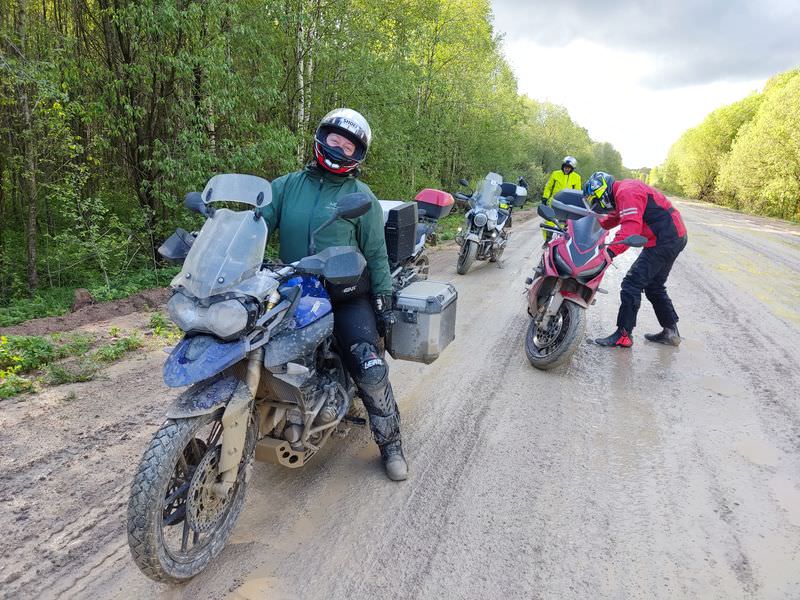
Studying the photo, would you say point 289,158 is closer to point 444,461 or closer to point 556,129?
point 444,461

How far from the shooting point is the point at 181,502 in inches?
87.4

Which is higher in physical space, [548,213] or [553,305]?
[548,213]

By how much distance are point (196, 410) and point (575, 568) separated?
1898mm

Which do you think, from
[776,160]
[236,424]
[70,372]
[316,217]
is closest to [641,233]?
[316,217]

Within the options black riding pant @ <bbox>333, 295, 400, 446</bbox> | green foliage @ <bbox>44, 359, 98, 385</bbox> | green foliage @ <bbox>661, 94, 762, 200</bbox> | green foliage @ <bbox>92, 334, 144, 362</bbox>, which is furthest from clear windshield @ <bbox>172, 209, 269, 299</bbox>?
green foliage @ <bbox>661, 94, 762, 200</bbox>

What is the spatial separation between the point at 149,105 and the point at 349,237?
7.42 metres

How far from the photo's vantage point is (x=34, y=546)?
2336mm

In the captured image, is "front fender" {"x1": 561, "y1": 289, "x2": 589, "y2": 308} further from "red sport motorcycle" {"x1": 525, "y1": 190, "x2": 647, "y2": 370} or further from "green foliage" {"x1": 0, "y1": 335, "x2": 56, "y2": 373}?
"green foliage" {"x1": 0, "y1": 335, "x2": 56, "y2": 373}

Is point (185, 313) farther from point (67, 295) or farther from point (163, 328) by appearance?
point (67, 295)

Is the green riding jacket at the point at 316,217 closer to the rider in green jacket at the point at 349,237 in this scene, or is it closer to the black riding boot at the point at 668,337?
the rider in green jacket at the point at 349,237

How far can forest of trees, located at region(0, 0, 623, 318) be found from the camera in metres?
7.24

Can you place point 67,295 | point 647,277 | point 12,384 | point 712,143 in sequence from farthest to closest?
1. point 712,143
2. point 67,295
3. point 647,277
4. point 12,384

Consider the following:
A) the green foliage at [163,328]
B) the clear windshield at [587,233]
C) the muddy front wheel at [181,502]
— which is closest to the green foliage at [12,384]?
the green foliage at [163,328]

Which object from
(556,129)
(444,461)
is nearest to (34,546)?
(444,461)
